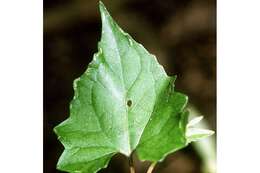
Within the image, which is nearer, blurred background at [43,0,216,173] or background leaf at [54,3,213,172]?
background leaf at [54,3,213,172]

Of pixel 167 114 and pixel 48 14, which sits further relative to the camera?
pixel 48 14

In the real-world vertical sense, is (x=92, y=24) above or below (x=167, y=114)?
above

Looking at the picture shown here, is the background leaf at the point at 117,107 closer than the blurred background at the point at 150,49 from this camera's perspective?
Yes

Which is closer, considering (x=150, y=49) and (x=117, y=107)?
(x=117, y=107)
